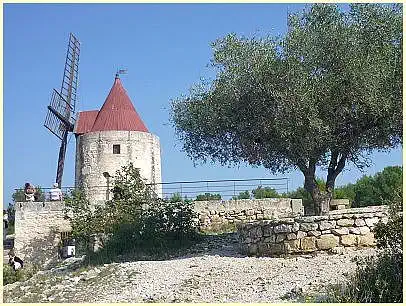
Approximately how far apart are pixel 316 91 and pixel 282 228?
2.67m

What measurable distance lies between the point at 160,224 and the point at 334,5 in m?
6.62

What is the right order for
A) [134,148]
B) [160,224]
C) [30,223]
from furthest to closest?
1. [134,148]
2. [30,223]
3. [160,224]

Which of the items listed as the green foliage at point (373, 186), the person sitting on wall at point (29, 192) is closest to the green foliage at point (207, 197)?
the person sitting on wall at point (29, 192)

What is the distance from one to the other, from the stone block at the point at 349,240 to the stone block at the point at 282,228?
982mm

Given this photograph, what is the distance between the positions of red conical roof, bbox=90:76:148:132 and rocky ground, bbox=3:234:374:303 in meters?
14.0

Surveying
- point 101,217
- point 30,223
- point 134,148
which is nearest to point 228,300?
point 101,217

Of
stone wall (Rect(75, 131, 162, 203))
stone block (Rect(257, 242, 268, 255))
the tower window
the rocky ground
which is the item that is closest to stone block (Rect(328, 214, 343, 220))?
the rocky ground

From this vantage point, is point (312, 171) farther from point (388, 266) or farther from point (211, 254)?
point (388, 266)

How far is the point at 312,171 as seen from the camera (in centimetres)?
1249

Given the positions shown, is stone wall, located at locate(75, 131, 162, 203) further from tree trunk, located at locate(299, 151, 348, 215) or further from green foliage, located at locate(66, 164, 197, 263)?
tree trunk, located at locate(299, 151, 348, 215)

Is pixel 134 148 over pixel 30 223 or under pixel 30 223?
over

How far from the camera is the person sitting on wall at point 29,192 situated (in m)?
22.2

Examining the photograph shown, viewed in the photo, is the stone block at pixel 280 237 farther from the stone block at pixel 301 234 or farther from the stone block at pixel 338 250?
the stone block at pixel 338 250

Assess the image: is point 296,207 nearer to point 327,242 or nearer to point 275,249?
point 275,249
